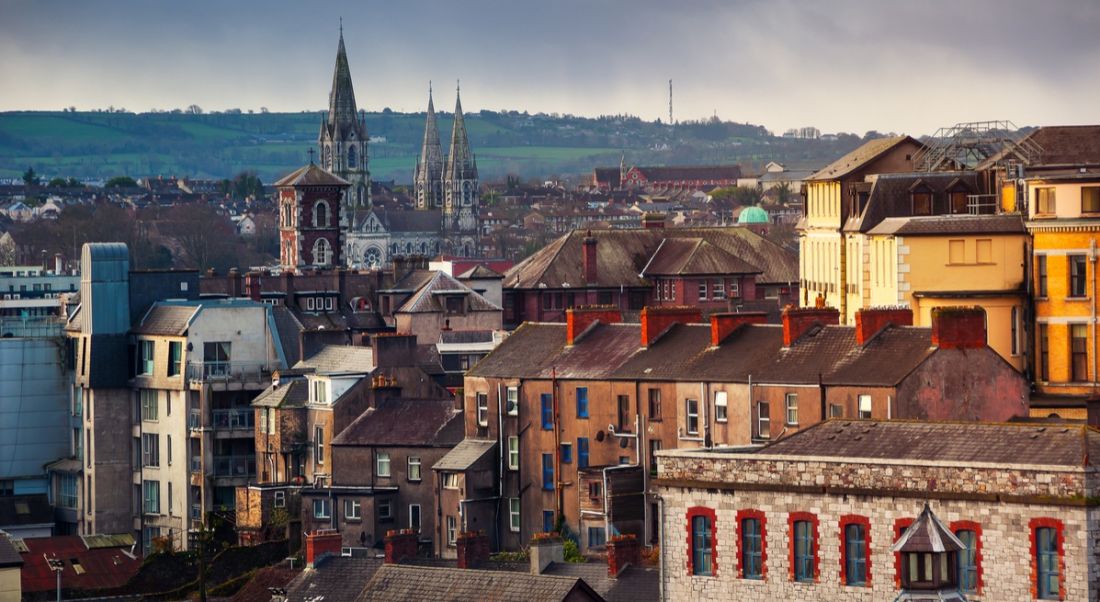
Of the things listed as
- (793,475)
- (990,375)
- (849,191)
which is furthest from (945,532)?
(849,191)

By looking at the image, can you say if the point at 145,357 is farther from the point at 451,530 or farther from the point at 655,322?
the point at 655,322

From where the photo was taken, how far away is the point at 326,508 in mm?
92688

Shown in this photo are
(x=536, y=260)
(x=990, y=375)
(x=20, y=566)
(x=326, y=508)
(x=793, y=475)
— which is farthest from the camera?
(x=536, y=260)

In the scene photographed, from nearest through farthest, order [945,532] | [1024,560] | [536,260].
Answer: [945,532]
[1024,560]
[536,260]

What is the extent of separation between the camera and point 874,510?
5356 centimetres

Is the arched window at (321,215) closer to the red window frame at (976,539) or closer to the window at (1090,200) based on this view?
the window at (1090,200)

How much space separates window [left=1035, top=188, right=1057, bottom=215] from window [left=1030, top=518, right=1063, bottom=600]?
98.3ft

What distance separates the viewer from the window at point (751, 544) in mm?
55656

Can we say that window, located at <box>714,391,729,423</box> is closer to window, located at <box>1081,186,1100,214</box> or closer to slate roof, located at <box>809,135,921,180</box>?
window, located at <box>1081,186,1100,214</box>

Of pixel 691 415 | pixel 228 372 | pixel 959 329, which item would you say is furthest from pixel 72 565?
pixel 959 329

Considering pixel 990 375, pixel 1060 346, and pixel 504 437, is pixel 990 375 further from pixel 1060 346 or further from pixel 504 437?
pixel 504 437

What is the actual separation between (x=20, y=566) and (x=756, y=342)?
22.6 meters

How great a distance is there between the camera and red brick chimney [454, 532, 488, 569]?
7300cm

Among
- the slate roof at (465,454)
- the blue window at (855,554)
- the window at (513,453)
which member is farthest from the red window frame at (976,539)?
the slate roof at (465,454)
